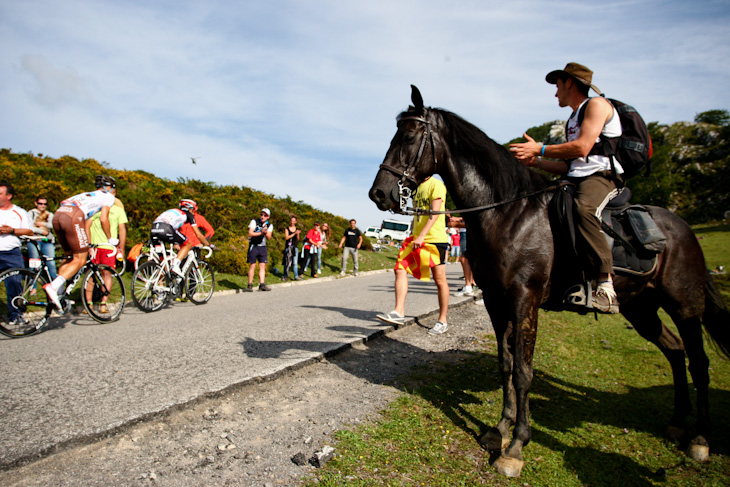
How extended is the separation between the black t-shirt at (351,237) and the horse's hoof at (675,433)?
1392 centimetres

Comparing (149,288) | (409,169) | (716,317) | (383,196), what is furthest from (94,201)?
(716,317)

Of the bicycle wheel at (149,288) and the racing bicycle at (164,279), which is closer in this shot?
the bicycle wheel at (149,288)

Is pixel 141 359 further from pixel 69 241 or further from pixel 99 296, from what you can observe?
pixel 99 296

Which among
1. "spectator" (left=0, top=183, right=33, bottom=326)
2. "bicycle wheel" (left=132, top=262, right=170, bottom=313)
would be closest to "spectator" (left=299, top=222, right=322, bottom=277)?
"bicycle wheel" (left=132, top=262, right=170, bottom=313)

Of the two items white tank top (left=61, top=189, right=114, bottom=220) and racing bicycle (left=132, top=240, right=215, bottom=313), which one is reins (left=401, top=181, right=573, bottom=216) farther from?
racing bicycle (left=132, top=240, right=215, bottom=313)

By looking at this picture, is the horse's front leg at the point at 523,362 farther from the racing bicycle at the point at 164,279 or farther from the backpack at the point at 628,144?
the racing bicycle at the point at 164,279

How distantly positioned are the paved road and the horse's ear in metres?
2.76

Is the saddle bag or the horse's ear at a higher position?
the horse's ear

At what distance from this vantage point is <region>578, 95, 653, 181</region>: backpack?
10.5 ft

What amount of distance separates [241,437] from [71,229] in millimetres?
5116

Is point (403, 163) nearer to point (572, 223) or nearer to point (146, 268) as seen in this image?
point (572, 223)

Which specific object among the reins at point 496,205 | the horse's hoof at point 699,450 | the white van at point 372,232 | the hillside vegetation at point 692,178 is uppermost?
the hillside vegetation at point 692,178

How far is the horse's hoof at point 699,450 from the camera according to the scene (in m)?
3.12

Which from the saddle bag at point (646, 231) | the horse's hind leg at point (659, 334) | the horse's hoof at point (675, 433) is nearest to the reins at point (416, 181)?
the saddle bag at point (646, 231)
